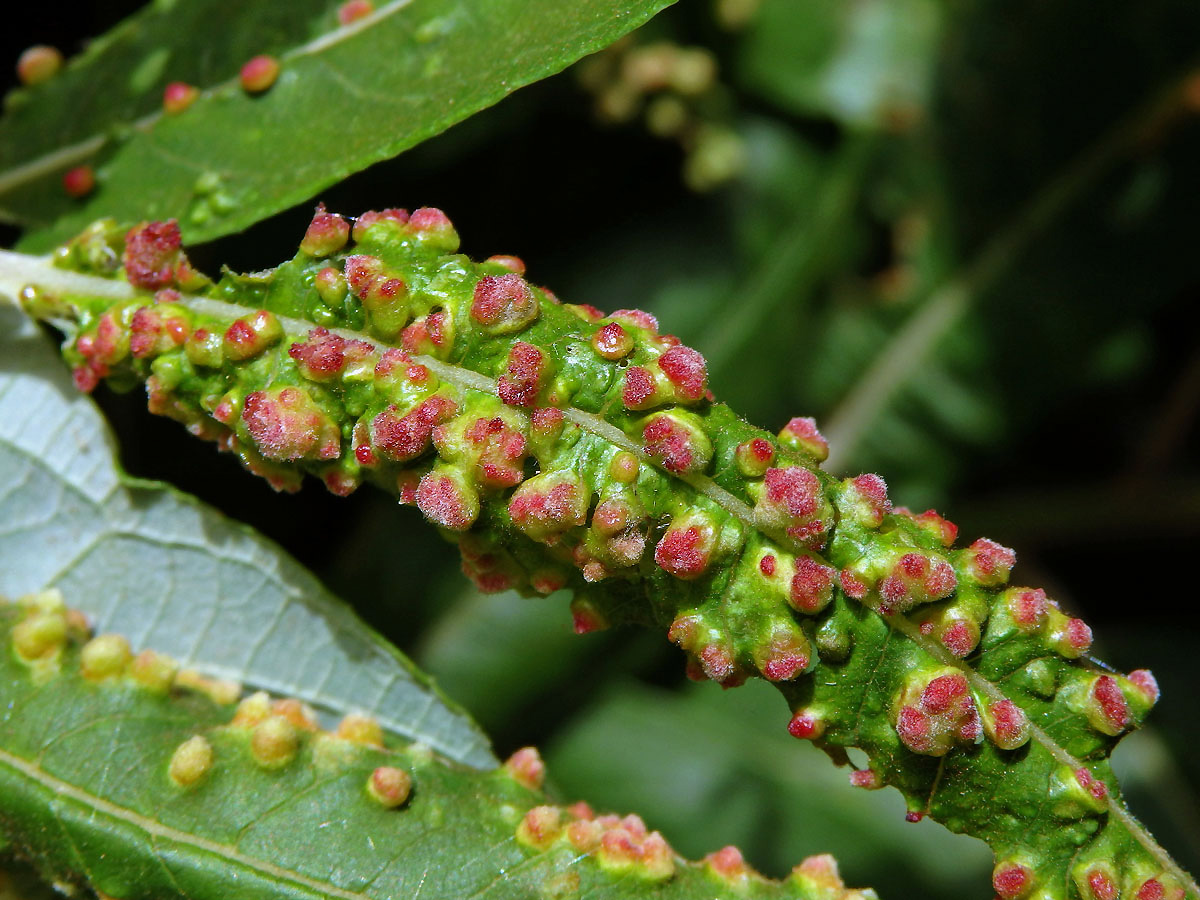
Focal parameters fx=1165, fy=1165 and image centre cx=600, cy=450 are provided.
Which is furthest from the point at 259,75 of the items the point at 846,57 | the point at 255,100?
the point at 846,57

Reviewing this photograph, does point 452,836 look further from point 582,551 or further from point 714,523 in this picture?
point 714,523

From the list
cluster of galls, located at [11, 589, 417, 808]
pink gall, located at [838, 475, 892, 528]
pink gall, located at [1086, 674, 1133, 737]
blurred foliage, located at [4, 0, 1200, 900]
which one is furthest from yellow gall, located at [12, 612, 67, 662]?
pink gall, located at [1086, 674, 1133, 737]

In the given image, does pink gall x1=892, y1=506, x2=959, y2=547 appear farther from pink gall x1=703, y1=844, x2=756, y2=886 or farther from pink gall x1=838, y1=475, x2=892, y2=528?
pink gall x1=703, y1=844, x2=756, y2=886

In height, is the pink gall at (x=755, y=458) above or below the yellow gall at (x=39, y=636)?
above

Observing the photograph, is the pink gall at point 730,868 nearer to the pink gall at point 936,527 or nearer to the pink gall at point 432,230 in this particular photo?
the pink gall at point 936,527

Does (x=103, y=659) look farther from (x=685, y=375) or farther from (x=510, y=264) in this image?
(x=685, y=375)

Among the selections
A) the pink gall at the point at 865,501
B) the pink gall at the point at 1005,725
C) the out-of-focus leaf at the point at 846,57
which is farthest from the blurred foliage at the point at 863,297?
the pink gall at the point at 1005,725
